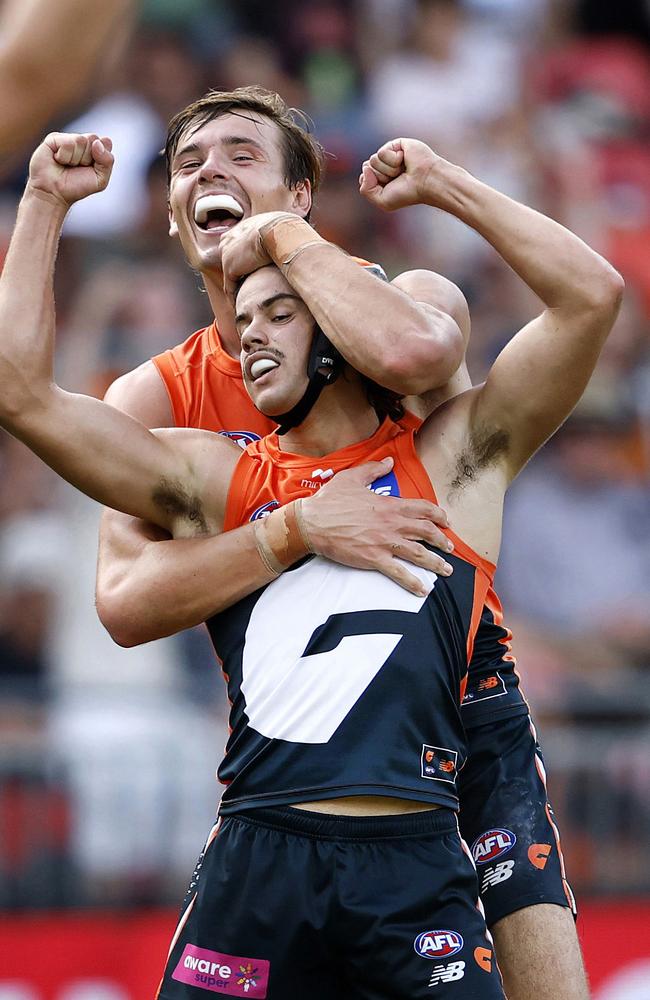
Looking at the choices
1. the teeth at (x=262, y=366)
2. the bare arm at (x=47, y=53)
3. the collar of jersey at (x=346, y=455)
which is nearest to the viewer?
the bare arm at (x=47, y=53)

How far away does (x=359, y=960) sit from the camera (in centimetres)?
349

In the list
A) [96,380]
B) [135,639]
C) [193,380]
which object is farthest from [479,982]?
[96,380]

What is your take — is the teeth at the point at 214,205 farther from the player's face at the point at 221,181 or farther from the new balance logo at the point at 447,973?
the new balance logo at the point at 447,973

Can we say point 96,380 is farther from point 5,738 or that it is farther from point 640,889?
point 640,889

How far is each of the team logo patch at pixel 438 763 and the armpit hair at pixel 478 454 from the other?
667 mm

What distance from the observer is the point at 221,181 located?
4.30 m

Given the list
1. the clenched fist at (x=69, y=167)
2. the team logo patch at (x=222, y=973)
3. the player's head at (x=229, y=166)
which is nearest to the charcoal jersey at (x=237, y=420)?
the player's head at (x=229, y=166)

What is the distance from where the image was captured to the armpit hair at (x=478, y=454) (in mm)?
3818

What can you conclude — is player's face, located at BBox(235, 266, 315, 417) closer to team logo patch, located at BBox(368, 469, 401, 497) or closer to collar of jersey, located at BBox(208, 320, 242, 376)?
team logo patch, located at BBox(368, 469, 401, 497)

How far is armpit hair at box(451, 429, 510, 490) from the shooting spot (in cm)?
382

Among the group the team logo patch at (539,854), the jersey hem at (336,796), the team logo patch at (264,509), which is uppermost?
the team logo patch at (264,509)

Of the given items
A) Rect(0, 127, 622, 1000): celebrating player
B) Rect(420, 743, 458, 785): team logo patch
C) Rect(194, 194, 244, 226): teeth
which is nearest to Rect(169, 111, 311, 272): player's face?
Rect(194, 194, 244, 226): teeth

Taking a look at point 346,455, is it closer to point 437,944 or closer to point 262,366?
point 262,366

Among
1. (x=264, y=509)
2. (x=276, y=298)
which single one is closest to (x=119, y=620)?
(x=264, y=509)
